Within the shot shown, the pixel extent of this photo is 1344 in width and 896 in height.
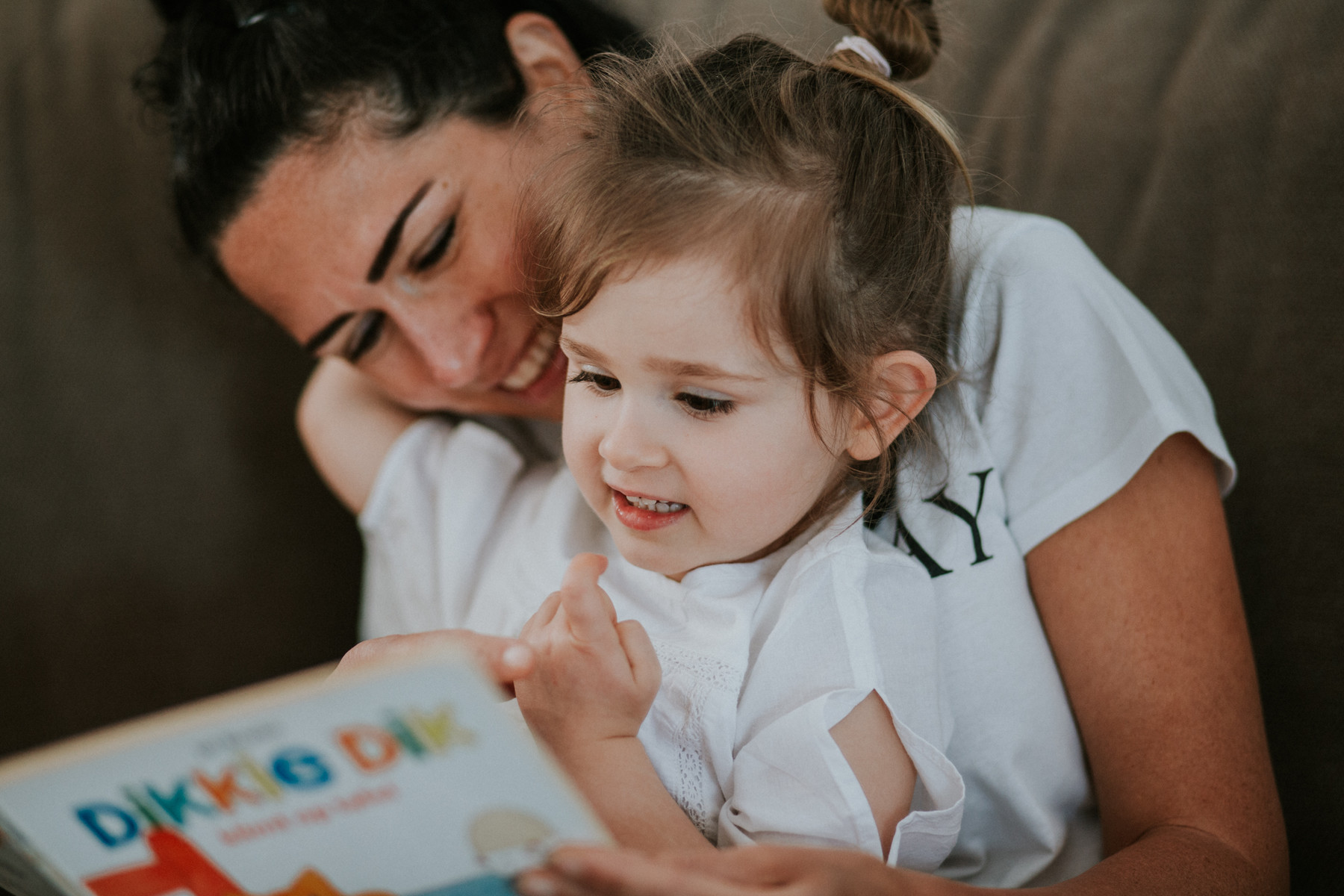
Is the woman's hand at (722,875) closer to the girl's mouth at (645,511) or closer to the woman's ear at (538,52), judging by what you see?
the girl's mouth at (645,511)

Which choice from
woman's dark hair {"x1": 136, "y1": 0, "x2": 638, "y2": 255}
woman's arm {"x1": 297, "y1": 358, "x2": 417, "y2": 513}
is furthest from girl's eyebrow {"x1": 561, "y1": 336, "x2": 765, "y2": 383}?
woman's arm {"x1": 297, "y1": 358, "x2": 417, "y2": 513}

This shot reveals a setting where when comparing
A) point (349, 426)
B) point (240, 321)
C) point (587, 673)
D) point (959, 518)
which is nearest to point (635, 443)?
point (587, 673)

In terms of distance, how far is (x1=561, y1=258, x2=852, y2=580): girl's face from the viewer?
2.01 ft

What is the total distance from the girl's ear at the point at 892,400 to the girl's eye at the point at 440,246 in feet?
1.23

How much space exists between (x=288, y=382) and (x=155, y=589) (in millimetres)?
267

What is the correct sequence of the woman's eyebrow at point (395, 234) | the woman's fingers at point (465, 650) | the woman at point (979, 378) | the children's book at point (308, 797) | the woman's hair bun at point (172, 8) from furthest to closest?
the woman's hair bun at point (172, 8) → the woman's eyebrow at point (395, 234) → the woman at point (979, 378) → the woman's fingers at point (465, 650) → the children's book at point (308, 797)

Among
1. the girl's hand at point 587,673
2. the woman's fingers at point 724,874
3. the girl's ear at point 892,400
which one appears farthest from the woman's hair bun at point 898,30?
the woman's fingers at point 724,874

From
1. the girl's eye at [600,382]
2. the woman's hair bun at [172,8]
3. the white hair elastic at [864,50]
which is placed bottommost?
the girl's eye at [600,382]

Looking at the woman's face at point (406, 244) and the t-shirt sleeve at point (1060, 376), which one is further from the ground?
the woman's face at point (406, 244)

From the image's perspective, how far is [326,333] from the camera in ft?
2.92

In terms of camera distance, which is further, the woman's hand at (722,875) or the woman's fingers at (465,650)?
the woman's fingers at (465,650)

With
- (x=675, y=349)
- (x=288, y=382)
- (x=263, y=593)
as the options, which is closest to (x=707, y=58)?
(x=675, y=349)

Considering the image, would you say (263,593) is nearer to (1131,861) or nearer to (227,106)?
(227,106)

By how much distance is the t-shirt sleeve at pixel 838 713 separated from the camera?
59 centimetres
